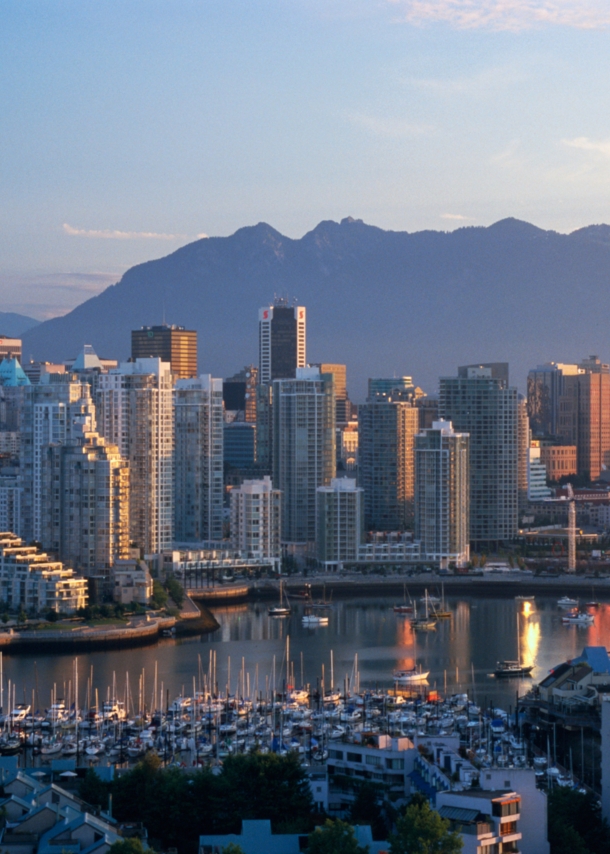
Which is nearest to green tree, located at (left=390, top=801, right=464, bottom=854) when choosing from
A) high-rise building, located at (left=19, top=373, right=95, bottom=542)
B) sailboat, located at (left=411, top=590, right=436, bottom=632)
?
sailboat, located at (left=411, top=590, right=436, bottom=632)

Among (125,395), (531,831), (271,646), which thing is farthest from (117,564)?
(531,831)

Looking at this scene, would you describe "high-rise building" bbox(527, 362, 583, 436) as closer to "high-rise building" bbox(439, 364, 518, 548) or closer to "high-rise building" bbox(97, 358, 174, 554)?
"high-rise building" bbox(439, 364, 518, 548)

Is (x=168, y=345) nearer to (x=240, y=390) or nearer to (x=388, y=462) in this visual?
(x=240, y=390)

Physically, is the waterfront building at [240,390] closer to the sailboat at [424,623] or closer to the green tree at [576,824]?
the sailboat at [424,623]

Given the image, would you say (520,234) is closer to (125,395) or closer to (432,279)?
(432,279)

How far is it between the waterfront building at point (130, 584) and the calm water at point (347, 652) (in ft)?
4.79

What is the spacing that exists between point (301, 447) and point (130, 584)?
11.8m

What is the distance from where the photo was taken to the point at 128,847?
10844mm

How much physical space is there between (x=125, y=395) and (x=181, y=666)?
13710 mm

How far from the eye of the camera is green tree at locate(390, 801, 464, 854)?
10969mm

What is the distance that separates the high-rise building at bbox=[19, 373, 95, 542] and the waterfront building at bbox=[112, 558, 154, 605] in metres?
2.44

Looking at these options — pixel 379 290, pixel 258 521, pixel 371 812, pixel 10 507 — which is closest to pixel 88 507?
pixel 10 507

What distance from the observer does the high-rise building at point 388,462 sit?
43344 mm

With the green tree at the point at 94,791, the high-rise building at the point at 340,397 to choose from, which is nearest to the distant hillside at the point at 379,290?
the high-rise building at the point at 340,397
